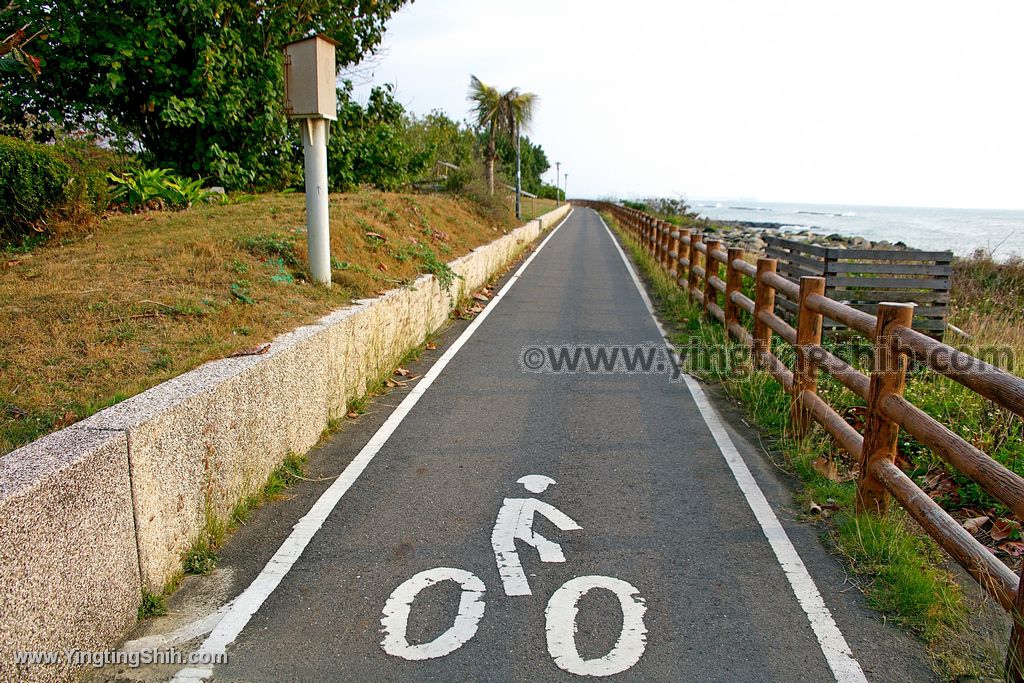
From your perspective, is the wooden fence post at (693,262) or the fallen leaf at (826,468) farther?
the wooden fence post at (693,262)

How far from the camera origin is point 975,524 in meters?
4.98

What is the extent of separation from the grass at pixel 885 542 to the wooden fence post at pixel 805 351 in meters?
0.13

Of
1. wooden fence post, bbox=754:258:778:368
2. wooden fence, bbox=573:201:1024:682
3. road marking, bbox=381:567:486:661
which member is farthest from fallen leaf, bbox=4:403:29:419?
wooden fence post, bbox=754:258:778:368

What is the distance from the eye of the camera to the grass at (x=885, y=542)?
10.8 feet

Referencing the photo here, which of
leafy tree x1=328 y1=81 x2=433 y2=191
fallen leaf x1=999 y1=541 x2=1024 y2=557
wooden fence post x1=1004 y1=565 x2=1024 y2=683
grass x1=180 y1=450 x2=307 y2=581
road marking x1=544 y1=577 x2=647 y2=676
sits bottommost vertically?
fallen leaf x1=999 y1=541 x2=1024 y2=557

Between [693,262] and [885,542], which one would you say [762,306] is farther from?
[693,262]

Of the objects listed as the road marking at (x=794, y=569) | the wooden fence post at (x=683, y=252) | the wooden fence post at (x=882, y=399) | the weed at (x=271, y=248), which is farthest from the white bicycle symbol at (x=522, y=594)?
the wooden fence post at (x=683, y=252)

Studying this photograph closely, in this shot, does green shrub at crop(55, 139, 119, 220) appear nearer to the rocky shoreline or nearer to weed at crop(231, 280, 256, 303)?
weed at crop(231, 280, 256, 303)

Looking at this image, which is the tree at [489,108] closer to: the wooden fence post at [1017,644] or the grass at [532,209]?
the grass at [532,209]

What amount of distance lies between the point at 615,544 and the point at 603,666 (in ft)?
3.63

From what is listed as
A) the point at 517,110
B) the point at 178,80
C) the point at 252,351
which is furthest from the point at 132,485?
the point at 517,110

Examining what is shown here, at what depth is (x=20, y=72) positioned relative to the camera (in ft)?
47.0

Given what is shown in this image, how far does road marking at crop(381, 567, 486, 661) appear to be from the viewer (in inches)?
127

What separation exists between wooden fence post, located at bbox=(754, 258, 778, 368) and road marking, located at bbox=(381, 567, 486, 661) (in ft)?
15.6
